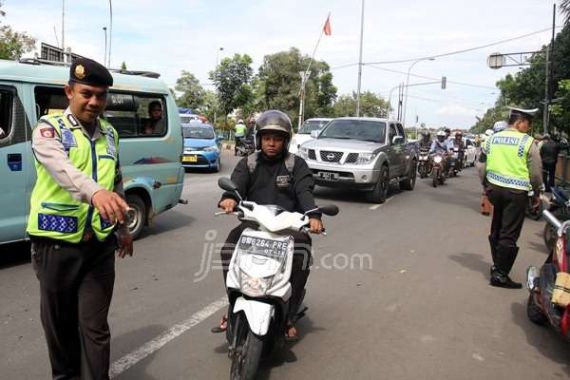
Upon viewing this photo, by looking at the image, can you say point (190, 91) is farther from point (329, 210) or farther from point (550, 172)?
point (329, 210)

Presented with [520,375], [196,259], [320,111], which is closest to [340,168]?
[196,259]

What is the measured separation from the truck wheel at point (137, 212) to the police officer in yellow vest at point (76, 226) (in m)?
4.26

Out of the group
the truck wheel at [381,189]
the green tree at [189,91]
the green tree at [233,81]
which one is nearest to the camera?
the truck wheel at [381,189]

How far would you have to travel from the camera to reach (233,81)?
35.5 meters

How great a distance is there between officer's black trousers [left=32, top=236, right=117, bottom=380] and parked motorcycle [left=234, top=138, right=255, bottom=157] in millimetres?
17976

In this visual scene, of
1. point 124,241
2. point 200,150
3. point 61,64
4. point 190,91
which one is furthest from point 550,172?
point 190,91

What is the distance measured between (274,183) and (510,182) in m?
3.09

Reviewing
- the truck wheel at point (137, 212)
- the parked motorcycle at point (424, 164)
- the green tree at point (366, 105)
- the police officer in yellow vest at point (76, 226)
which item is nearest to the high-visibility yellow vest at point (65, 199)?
the police officer in yellow vest at point (76, 226)

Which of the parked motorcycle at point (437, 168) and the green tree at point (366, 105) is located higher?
the green tree at point (366, 105)

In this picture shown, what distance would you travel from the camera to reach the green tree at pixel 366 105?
7681 centimetres

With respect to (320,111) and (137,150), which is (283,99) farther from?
(137,150)

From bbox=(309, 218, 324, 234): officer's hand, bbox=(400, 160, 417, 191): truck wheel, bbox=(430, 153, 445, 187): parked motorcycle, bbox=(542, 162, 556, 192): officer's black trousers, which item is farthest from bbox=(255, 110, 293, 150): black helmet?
bbox=(542, 162, 556, 192): officer's black trousers

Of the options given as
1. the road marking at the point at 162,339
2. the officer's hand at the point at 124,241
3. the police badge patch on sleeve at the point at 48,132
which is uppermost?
the police badge patch on sleeve at the point at 48,132

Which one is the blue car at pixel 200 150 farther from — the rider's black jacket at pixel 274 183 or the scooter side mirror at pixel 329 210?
the scooter side mirror at pixel 329 210
